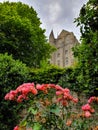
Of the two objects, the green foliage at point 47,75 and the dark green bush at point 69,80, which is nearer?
the dark green bush at point 69,80

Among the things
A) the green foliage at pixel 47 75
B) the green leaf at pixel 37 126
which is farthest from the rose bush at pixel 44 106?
the green foliage at pixel 47 75

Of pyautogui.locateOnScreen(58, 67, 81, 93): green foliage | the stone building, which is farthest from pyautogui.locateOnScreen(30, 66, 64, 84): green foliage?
the stone building

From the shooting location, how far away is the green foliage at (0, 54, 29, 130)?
10.8 meters

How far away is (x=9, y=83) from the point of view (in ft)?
36.5

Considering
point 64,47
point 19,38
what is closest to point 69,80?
point 19,38

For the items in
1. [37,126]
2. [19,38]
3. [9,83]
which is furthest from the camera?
[19,38]

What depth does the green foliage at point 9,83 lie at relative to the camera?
10.8 meters

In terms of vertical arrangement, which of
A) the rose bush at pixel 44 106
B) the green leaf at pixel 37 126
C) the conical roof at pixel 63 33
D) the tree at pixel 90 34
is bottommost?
the green leaf at pixel 37 126

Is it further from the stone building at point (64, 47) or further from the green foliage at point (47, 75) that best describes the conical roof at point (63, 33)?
the green foliage at point (47, 75)

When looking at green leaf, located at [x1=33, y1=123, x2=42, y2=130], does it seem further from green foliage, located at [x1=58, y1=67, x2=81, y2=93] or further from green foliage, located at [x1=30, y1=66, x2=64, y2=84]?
green foliage, located at [x1=30, y1=66, x2=64, y2=84]

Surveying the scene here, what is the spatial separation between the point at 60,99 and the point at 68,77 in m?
5.19

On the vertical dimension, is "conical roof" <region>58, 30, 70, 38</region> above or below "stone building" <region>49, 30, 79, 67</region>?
above

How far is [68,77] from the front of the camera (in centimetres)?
1149

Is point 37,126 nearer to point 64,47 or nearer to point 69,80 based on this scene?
point 69,80
